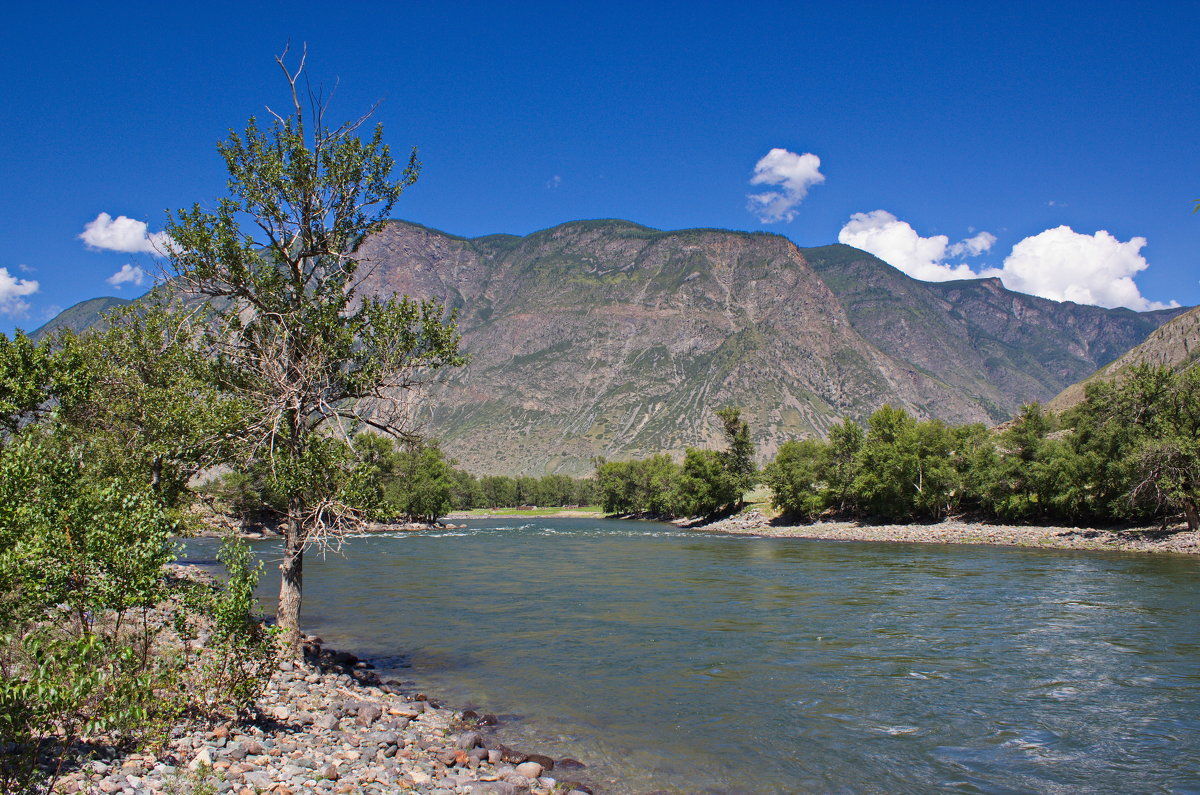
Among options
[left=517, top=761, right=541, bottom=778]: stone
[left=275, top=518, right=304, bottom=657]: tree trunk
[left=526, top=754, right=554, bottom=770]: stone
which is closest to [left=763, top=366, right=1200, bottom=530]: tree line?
[left=526, top=754, right=554, bottom=770]: stone

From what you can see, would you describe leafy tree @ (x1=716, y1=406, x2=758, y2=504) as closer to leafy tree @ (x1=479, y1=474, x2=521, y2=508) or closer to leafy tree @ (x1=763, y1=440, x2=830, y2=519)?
leafy tree @ (x1=763, y1=440, x2=830, y2=519)

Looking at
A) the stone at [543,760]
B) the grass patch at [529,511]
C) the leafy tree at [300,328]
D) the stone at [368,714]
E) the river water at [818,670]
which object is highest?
the leafy tree at [300,328]

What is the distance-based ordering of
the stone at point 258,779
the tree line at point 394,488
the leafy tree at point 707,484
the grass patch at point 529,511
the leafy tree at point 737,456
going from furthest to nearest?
the grass patch at point 529,511, the leafy tree at point 737,456, the leafy tree at point 707,484, the tree line at point 394,488, the stone at point 258,779

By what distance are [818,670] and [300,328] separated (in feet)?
52.4

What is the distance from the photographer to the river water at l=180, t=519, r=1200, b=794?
40.0ft

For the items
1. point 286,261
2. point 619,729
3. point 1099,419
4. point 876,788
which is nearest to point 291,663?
point 619,729

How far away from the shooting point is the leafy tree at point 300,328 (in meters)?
15.4

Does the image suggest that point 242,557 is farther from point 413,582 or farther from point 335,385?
point 413,582

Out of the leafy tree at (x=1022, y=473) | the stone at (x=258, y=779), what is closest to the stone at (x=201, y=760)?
the stone at (x=258, y=779)

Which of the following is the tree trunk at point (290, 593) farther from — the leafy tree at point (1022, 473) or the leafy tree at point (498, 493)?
the leafy tree at point (498, 493)

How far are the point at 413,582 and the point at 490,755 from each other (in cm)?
2670

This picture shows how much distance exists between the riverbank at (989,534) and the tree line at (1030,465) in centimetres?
227

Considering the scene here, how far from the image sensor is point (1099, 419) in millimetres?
60406

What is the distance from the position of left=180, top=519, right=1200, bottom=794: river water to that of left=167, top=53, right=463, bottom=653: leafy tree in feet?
19.1
